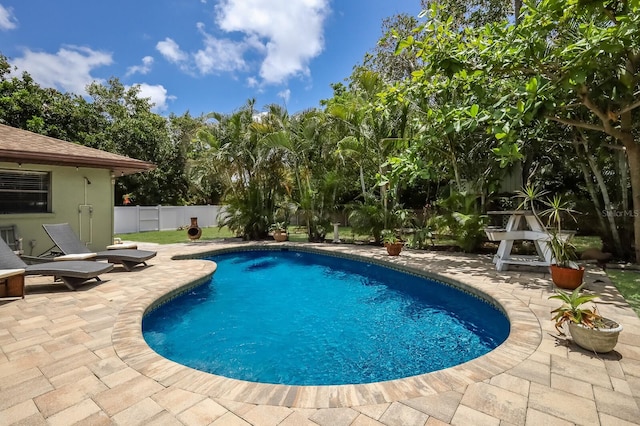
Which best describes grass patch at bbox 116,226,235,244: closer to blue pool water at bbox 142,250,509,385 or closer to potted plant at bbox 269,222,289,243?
potted plant at bbox 269,222,289,243

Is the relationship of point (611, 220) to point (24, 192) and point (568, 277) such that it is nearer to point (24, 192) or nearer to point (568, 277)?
point (568, 277)

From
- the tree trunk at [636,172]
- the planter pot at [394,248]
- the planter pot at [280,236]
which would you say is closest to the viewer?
the tree trunk at [636,172]

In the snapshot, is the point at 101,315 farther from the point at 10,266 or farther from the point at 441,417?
the point at 441,417

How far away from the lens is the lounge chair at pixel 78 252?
7.43 m

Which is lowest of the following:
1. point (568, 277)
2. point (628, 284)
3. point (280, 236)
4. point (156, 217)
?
point (628, 284)

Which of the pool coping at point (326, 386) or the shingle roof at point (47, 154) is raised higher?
the shingle roof at point (47, 154)

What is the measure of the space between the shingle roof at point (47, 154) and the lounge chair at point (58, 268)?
109 inches

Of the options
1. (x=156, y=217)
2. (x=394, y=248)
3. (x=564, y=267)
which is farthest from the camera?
(x=156, y=217)

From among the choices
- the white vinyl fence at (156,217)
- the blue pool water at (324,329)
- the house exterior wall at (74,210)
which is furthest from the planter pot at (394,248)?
the white vinyl fence at (156,217)

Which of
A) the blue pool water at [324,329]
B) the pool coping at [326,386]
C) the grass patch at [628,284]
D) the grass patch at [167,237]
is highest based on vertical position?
the grass patch at [167,237]

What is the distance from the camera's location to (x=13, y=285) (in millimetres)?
5570

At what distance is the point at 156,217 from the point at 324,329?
1947cm

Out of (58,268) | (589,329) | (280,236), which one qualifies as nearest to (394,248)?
(280,236)

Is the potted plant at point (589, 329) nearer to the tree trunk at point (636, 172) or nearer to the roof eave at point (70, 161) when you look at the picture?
the tree trunk at point (636, 172)
